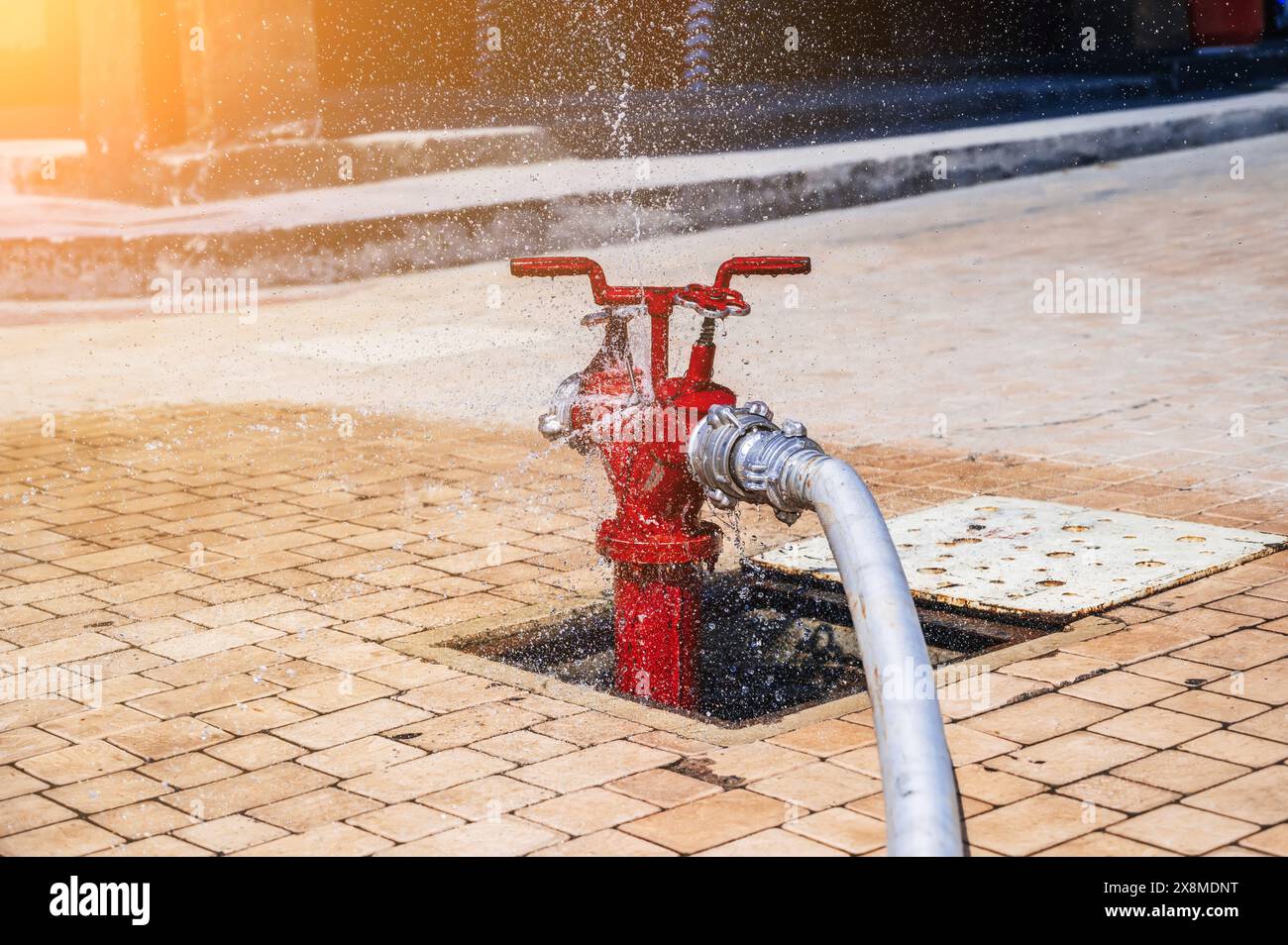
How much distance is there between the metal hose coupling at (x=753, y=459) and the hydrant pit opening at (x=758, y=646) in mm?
753

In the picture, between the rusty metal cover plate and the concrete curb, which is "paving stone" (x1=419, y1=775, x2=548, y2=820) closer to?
the rusty metal cover plate

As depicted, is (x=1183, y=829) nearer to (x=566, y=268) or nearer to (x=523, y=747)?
(x=523, y=747)

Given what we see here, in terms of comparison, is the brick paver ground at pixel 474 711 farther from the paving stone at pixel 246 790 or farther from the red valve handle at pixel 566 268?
the red valve handle at pixel 566 268

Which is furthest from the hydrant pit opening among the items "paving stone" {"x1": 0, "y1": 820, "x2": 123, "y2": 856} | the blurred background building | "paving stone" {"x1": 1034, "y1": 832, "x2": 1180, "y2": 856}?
the blurred background building

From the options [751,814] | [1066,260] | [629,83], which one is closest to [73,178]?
[629,83]

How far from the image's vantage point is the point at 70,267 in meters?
10.8

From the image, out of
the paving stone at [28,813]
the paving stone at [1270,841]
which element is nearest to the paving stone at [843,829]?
the paving stone at [1270,841]

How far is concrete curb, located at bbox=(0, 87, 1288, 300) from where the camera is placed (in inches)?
427

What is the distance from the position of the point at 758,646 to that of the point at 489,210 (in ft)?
24.8

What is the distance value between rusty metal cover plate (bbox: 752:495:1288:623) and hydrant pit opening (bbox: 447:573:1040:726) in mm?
108

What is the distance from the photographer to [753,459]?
11.2ft

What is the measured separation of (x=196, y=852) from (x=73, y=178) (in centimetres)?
1050

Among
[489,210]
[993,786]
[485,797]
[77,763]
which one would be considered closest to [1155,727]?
[993,786]
